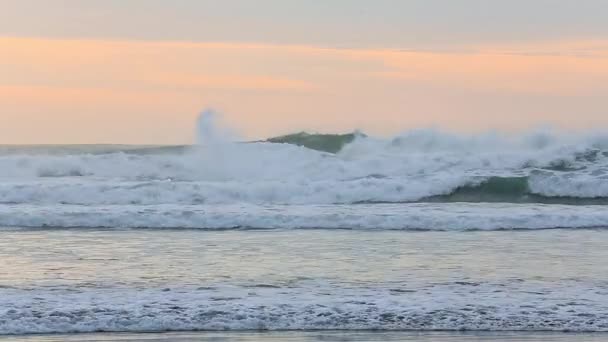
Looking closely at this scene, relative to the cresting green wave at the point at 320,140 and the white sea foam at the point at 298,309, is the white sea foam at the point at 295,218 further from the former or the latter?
the cresting green wave at the point at 320,140

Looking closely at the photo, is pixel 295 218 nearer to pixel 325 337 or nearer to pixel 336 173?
pixel 336 173

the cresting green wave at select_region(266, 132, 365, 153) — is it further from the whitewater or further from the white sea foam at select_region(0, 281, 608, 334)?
the white sea foam at select_region(0, 281, 608, 334)

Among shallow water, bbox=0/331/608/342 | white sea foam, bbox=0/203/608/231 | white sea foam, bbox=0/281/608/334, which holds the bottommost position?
shallow water, bbox=0/331/608/342

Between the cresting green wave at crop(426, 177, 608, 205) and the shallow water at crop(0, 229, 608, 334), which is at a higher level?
the cresting green wave at crop(426, 177, 608, 205)

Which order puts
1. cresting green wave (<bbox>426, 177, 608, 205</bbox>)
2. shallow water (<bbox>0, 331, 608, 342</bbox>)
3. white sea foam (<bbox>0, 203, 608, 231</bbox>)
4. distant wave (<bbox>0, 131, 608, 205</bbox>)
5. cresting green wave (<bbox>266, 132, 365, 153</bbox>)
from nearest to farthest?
shallow water (<bbox>0, 331, 608, 342</bbox>), white sea foam (<bbox>0, 203, 608, 231</bbox>), distant wave (<bbox>0, 131, 608, 205</bbox>), cresting green wave (<bbox>426, 177, 608, 205</bbox>), cresting green wave (<bbox>266, 132, 365, 153</bbox>)

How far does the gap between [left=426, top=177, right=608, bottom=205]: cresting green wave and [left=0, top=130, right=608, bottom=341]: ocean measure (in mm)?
64

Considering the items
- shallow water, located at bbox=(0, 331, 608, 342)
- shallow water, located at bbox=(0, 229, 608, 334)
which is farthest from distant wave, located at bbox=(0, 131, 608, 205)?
shallow water, located at bbox=(0, 331, 608, 342)

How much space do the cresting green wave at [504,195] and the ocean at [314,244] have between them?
64mm

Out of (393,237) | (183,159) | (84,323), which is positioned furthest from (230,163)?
(84,323)

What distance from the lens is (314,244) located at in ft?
44.6

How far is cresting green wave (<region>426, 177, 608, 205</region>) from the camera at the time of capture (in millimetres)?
21328

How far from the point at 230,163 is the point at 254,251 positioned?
1451cm

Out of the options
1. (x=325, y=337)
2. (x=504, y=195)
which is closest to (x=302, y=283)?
(x=325, y=337)

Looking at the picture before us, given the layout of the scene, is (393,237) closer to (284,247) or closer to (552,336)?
(284,247)
